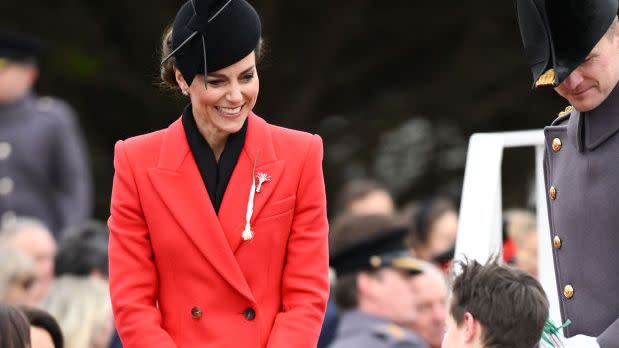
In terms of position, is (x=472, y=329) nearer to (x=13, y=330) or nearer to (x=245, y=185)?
(x=245, y=185)

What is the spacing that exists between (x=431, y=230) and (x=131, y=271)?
18.0 ft

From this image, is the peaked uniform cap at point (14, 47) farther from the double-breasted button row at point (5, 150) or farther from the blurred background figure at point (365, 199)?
the blurred background figure at point (365, 199)

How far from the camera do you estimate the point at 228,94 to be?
4723 millimetres

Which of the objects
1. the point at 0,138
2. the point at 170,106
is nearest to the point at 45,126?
the point at 0,138

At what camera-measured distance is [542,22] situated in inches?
189

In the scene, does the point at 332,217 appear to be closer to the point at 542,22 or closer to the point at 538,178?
the point at 538,178

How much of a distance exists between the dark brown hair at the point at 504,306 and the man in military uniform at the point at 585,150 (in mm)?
257

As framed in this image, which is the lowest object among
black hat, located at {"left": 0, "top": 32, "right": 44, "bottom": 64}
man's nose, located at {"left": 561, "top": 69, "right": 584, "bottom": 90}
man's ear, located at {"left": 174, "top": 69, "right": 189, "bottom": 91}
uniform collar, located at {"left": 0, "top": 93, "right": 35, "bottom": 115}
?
uniform collar, located at {"left": 0, "top": 93, "right": 35, "bottom": 115}

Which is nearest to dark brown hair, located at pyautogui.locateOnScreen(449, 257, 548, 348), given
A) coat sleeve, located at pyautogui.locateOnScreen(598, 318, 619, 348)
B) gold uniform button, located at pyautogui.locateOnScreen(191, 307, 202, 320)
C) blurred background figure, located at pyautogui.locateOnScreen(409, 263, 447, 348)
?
coat sleeve, located at pyautogui.locateOnScreen(598, 318, 619, 348)

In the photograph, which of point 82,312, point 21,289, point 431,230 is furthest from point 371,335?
point 431,230

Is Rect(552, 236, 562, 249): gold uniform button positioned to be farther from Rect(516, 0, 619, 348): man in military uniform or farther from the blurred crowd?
the blurred crowd

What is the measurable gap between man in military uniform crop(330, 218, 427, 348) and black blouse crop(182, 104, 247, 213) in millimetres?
2283

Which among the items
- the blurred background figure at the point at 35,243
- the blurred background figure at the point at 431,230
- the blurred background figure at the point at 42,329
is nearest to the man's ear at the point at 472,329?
the blurred background figure at the point at 42,329

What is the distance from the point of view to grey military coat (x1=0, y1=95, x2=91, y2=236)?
10516 millimetres
